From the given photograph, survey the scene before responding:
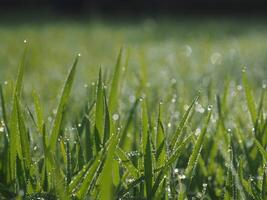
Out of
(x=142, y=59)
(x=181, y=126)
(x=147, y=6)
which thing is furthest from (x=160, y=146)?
(x=147, y=6)

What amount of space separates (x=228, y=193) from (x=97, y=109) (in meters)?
0.26

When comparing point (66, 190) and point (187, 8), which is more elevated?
point (187, 8)

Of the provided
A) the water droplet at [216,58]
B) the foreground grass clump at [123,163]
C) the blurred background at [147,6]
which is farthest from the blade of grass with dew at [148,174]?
the blurred background at [147,6]

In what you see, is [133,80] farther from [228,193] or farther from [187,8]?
[187,8]

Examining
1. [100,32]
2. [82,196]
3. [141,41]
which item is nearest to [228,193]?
[82,196]

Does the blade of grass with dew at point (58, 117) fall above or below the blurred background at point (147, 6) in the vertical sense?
below

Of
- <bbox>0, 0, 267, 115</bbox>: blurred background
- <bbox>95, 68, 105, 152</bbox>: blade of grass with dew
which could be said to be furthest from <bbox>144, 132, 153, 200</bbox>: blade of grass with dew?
<bbox>0, 0, 267, 115</bbox>: blurred background

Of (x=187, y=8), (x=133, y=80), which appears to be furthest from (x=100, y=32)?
(x=187, y=8)

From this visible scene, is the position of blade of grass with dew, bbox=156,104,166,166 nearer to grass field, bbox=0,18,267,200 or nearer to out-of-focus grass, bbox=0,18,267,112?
grass field, bbox=0,18,267,200

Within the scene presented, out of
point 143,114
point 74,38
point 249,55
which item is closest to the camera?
point 143,114

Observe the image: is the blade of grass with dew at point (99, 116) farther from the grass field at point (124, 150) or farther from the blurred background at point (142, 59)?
the blurred background at point (142, 59)

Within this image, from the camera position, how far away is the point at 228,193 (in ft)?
2.72

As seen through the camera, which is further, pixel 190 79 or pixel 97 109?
pixel 190 79

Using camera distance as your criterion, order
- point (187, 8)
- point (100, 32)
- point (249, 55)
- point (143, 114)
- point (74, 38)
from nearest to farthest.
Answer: point (143, 114) → point (249, 55) → point (74, 38) → point (100, 32) → point (187, 8)
